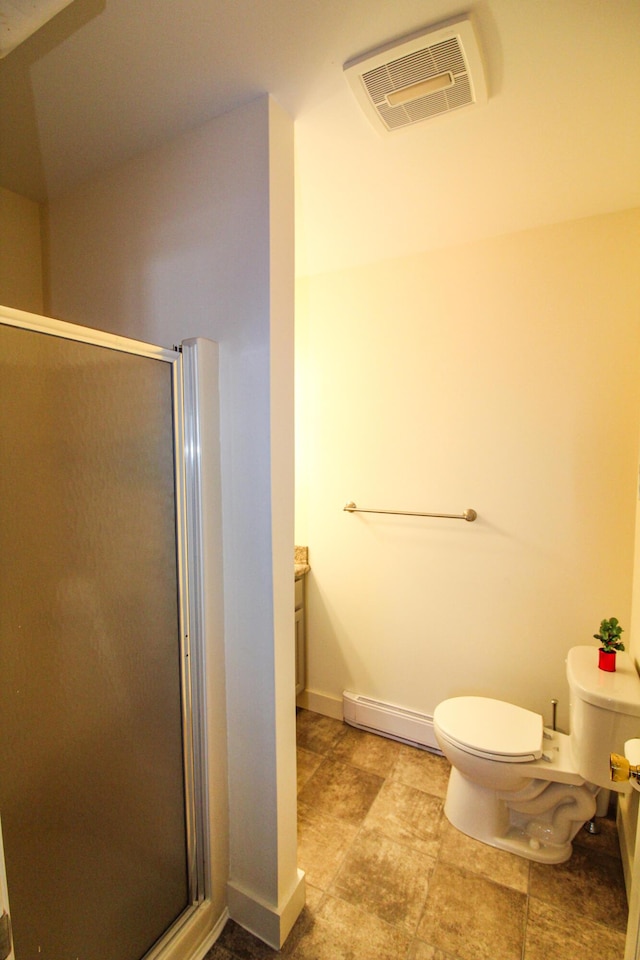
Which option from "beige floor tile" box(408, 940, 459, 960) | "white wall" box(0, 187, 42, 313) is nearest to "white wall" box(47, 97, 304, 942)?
"beige floor tile" box(408, 940, 459, 960)

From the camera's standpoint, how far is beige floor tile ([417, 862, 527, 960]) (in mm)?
1193

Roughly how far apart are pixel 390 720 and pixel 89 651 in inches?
65.6

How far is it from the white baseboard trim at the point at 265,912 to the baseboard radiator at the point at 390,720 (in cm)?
89

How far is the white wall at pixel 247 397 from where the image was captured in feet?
3.70

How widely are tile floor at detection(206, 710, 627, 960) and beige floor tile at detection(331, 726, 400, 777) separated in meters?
0.08

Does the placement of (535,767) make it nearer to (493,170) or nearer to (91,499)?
(91,499)

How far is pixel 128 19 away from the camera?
2.96 ft

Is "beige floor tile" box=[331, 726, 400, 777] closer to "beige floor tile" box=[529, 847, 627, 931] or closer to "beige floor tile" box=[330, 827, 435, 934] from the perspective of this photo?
"beige floor tile" box=[330, 827, 435, 934]

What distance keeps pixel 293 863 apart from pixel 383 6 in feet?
7.26

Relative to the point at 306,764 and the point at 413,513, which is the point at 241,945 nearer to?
the point at 306,764

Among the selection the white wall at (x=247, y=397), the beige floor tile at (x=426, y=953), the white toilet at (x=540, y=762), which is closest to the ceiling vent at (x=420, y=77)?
the white wall at (x=247, y=397)

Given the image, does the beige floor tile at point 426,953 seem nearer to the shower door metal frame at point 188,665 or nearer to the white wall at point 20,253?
the shower door metal frame at point 188,665

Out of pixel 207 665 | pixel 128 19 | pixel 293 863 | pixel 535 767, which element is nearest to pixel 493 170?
pixel 128 19

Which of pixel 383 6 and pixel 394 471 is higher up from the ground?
pixel 383 6
